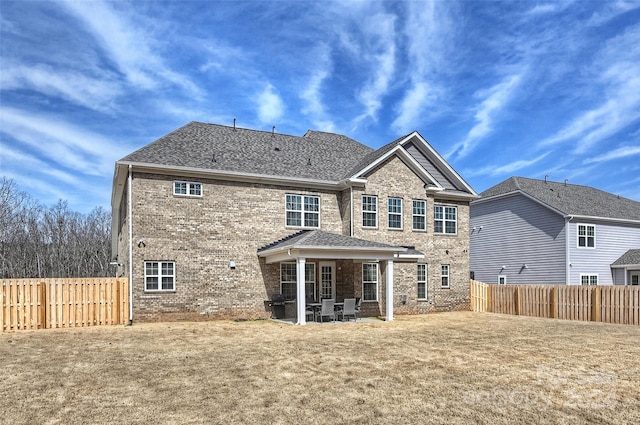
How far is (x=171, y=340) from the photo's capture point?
13594 mm

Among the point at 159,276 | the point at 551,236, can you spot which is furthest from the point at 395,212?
the point at 551,236

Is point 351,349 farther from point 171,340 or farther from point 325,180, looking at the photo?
point 325,180

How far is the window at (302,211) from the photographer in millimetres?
20859

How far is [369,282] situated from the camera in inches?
844

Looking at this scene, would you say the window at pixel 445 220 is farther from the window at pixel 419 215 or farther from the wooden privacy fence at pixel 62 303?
the wooden privacy fence at pixel 62 303

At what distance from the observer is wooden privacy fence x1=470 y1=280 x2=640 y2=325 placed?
1938cm

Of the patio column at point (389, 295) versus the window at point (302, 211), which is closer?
the patio column at point (389, 295)

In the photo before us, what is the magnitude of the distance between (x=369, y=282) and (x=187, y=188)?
9.06m

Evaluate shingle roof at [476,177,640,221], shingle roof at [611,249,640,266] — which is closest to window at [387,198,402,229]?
shingle roof at [476,177,640,221]

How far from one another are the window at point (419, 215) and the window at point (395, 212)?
0.85m

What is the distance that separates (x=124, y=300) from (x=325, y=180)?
967 cm

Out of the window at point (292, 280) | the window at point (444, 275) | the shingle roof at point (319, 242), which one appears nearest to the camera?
the shingle roof at point (319, 242)

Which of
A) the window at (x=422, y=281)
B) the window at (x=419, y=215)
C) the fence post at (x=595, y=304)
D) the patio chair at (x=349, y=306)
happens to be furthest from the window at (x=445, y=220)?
the patio chair at (x=349, y=306)

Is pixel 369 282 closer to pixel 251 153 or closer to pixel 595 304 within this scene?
pixel 251 153
